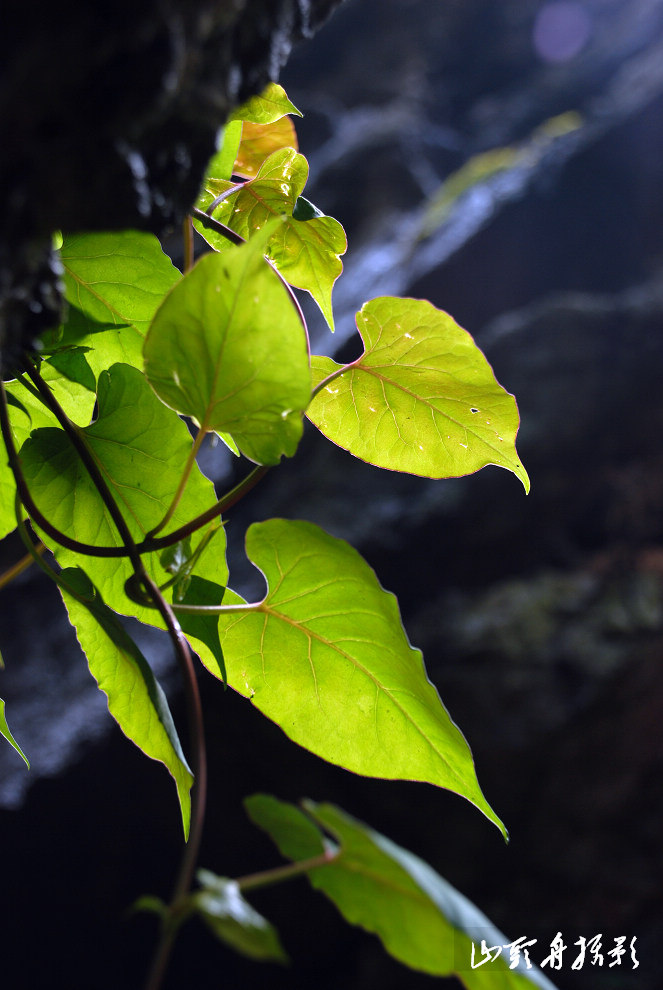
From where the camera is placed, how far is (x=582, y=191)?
4320 mm

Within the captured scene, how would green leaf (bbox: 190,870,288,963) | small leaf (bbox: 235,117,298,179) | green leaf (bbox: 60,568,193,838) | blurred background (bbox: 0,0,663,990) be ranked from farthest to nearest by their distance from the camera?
blurred background (bbox: 0,0,663,990) → small leaf (bbox: 235,117,298,179) → green leaf (bbox: 60,568,193,838) → green leaf (bbox: 190,870,288,963)

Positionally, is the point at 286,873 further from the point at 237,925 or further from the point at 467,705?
the point at 467,705

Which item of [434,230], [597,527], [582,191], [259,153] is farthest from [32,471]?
[582,191]

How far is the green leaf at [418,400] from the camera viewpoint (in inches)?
12.7

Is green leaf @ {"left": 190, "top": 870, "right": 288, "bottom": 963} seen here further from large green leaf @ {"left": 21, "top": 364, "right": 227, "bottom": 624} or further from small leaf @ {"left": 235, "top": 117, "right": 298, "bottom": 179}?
small leaf @ {"left": 235, "top": 117, "right": 298, "bottom": 179}

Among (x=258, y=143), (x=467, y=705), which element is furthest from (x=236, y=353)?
(x=467, y=705)

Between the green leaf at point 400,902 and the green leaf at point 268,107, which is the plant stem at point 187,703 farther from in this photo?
the green leaf at point 268,107

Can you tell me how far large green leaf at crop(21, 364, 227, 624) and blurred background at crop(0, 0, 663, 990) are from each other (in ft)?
6.89

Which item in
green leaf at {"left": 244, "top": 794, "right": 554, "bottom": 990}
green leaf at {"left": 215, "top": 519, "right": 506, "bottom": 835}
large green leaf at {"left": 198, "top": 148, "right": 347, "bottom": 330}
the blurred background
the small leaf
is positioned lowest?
the blurred background

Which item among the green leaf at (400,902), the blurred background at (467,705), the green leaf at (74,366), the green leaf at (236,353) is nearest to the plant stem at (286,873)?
the green leaf at (400,902)

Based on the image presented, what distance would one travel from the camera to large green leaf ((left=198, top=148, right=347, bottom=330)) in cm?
34

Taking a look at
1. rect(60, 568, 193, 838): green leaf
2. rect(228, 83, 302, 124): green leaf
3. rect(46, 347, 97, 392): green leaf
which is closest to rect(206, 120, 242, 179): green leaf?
rect(228, 83, 302, 124): green leaf

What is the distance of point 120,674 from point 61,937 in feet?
9.34

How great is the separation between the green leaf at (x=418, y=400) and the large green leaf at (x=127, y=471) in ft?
0.28
